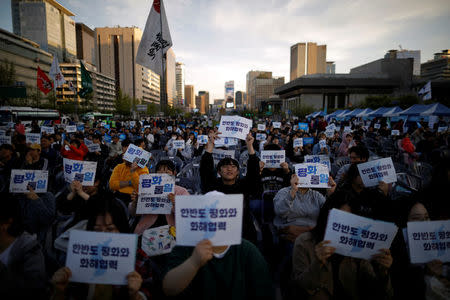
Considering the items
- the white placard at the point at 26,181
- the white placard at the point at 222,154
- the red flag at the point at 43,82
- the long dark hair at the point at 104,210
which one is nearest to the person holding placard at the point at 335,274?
the long dark hair at the point at 104,210

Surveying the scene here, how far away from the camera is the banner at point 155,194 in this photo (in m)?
3.30

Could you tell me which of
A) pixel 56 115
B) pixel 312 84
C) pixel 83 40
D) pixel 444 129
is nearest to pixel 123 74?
pixel 83 40

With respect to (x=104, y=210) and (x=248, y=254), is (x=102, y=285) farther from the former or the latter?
(x=248, y=254)

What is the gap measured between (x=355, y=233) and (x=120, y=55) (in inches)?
6141

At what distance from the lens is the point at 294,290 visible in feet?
7.29

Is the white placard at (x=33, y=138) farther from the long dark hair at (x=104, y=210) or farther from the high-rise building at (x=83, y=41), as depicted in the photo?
the high-rise building at (x=83, y=41)

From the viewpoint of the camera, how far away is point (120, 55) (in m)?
136

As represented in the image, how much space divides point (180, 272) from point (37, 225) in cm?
294

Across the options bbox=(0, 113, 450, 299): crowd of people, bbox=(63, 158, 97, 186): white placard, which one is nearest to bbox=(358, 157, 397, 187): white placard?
bbox=(0, 113, 450, 299): crowd of people

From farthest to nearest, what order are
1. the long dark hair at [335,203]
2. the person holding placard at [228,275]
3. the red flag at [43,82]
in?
the red flag at [43,82] → the long dark hair at [335,203] → the person holding placard at [228,275]

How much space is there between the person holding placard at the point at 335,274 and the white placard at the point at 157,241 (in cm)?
154

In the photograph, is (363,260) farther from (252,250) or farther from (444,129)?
(444,129)

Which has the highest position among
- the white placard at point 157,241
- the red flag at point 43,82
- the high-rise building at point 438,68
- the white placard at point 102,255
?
the high-rise building at point 438,68

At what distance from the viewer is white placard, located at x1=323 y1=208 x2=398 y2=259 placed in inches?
76.9
